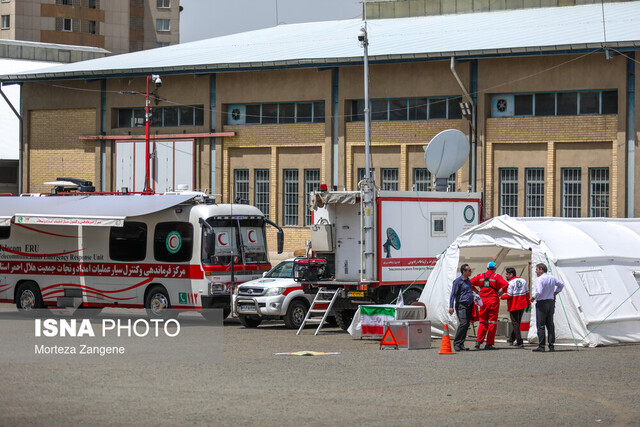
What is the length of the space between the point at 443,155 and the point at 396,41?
15.1 metres

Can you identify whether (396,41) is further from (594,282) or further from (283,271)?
(594,282)

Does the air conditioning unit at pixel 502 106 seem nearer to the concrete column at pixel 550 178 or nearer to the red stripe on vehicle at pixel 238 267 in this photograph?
the concrete column at pixel 550 178

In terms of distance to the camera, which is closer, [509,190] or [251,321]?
[251,321]

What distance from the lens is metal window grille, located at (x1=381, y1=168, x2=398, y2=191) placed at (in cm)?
4047

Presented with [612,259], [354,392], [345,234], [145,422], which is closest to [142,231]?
[345,234]

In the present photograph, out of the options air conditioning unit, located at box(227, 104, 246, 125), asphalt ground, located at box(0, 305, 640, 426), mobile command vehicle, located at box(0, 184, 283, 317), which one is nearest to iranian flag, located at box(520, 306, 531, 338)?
asphalt ground, located at box(0, 305, 640, 426)

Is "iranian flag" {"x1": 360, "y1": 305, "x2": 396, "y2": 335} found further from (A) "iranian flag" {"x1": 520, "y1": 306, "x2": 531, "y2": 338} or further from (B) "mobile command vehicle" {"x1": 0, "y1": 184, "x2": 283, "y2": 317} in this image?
(B) "mobile command vehicle" {"x1": 0, "y1": 184, "x2": 283, "y2": 317}

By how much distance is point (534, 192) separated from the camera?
37875 millimetres

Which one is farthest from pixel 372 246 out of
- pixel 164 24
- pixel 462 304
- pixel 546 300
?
pixel 164 24

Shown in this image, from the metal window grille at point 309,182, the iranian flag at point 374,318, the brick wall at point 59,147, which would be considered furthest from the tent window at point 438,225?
the brick wall at point 59,147

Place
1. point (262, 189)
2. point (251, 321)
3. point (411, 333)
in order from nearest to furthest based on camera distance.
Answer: point (411, 333) → point (251, 321) → point (262, 189)

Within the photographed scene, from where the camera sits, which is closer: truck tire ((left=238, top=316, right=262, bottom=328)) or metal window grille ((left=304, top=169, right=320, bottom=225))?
truck tire ((left=238, top=316, right=262, bottom=328))

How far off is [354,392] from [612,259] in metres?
10.2

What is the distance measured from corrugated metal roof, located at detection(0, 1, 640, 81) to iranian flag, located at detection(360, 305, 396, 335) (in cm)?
1718
